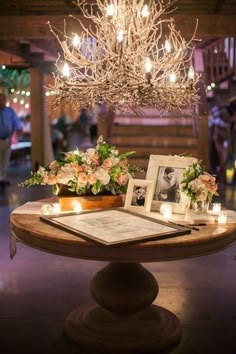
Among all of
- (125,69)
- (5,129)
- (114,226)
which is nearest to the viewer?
(114,226)

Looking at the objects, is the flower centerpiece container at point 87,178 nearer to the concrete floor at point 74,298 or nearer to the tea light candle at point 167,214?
→ the tea light candle at point 167,214

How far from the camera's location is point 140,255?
7.67 feet

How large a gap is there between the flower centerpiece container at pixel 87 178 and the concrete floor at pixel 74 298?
78 centimetres

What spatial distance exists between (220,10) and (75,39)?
548 cm

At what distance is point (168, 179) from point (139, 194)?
0.19m

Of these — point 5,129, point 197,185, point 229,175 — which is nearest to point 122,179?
point 197,185

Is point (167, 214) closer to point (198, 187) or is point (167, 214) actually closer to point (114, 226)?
point (198, 187)

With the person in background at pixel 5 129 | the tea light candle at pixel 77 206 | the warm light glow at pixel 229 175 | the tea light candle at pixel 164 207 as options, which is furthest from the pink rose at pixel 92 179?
the warm light glow at pixel 229 175

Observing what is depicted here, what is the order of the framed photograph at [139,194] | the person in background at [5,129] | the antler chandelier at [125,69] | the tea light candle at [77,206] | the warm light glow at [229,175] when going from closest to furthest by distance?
the antler chandelier at [125,69] < the framed photograph at [139,194] < the tea light candle at [77,206] < the person in background at [5,129] < the warm light glow at [229,175]

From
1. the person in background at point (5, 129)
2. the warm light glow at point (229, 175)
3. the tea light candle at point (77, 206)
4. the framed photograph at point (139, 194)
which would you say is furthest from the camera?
the warm light glow at point (229, 175)

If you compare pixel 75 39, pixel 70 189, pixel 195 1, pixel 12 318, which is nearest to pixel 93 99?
pixel 75 39

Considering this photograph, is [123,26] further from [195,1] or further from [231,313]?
[195,1]

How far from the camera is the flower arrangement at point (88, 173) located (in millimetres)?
3004

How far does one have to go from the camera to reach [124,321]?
2994mm
